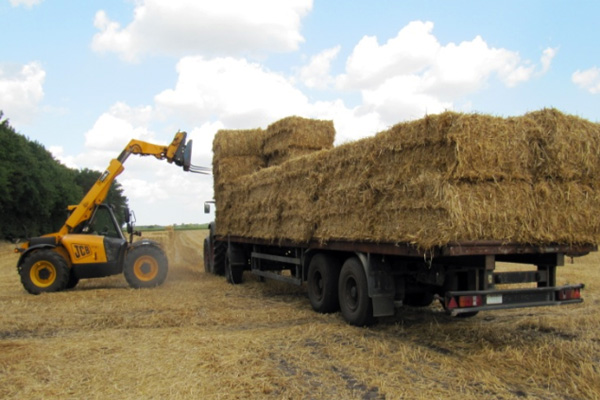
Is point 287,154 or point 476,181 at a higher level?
point 287,154

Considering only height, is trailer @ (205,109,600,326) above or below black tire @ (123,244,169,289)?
above

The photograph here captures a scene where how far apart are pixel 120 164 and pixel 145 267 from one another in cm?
267

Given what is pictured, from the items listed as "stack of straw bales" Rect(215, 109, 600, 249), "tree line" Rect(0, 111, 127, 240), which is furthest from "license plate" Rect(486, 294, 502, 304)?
"tree line" Rect(0, 111, 127, 240)

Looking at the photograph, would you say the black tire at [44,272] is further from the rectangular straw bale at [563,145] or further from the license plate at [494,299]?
the rectangular straw bale at [563,145]

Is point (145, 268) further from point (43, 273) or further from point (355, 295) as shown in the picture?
point (355, 295)

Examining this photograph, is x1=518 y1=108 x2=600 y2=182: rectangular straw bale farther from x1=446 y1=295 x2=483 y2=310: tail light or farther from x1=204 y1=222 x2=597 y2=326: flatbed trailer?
x1=446 y1=295 x2=483 y2=310: tail light

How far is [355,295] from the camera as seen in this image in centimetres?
760

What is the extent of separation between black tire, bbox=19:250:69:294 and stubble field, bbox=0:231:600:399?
1.53m

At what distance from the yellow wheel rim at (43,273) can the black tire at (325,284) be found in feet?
20.4

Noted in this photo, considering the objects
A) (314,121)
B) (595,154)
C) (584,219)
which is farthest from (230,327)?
(314,121)

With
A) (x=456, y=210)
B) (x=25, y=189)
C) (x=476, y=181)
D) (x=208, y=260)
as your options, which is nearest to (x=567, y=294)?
(x=476, y=181)

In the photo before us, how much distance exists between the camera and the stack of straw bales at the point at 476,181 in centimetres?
556

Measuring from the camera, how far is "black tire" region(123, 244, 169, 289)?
11.9 metres

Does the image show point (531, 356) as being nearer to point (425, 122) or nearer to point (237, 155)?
point (425, 122)
